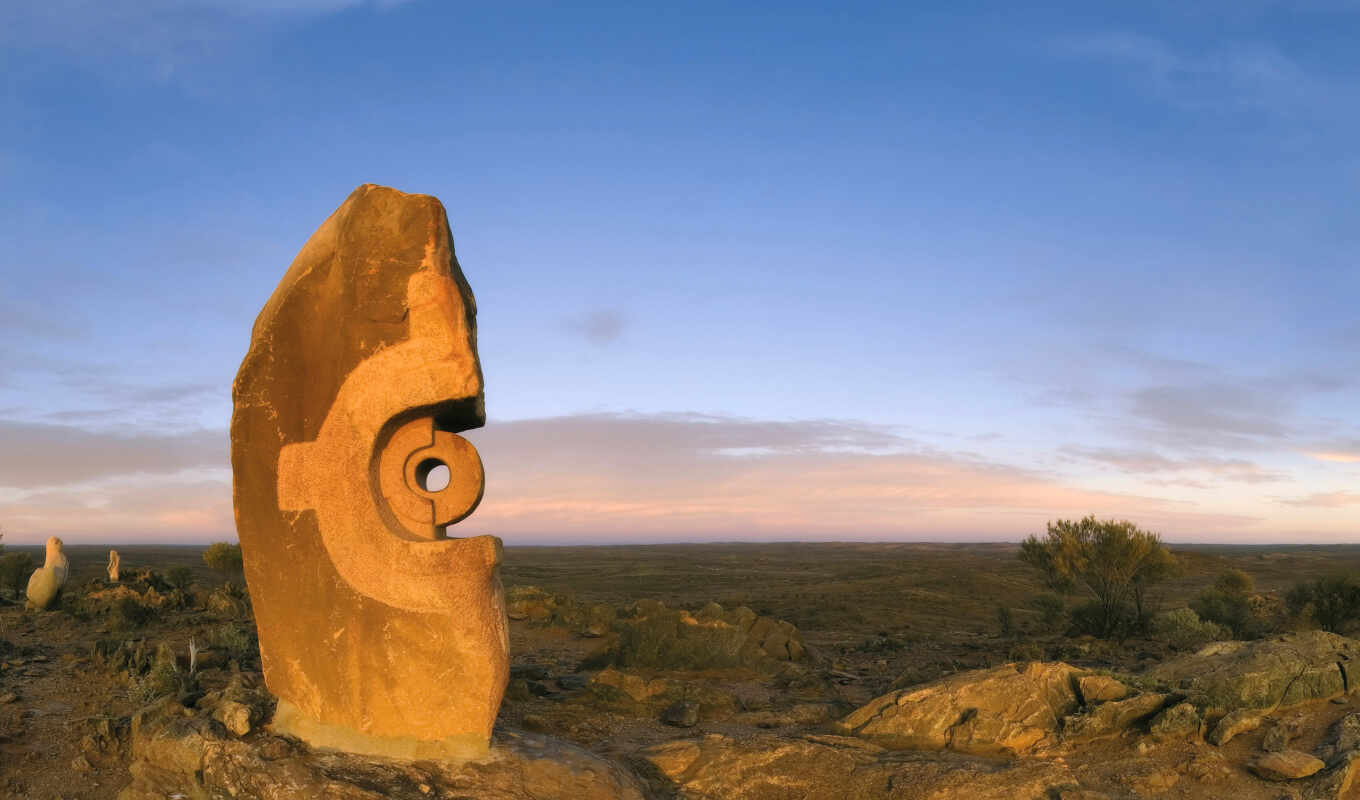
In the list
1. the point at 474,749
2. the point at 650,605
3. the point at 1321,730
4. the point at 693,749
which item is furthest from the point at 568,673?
the point at 1321,730

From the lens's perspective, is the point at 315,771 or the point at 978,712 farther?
the point at 978,712

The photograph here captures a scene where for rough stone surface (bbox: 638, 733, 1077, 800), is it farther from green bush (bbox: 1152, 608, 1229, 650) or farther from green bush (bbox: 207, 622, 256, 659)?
green bush (bbox: 1152, 608, 1229, 650)

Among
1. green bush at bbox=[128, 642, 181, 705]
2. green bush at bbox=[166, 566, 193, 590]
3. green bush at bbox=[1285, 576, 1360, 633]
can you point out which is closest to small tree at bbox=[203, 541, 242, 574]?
green bush at bbox=[166, 566, 193, 590]

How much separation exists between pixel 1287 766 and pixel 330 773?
7604 mm

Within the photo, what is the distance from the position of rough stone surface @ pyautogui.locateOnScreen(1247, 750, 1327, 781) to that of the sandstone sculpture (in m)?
6.42

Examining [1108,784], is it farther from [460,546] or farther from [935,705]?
[460,546]

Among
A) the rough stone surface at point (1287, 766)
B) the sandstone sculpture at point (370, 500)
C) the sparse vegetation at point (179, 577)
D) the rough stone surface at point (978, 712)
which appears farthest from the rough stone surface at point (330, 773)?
the sparse vegetation at point (179, 577)

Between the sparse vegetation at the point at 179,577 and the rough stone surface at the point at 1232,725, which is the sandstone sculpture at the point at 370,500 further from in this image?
the sparse vegetation at the point at 179,577

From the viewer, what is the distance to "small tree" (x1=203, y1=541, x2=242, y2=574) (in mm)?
24203

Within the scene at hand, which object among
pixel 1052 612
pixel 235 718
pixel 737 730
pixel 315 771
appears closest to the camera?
pixel 315 771

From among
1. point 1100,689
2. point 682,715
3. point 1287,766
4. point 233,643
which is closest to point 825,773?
point 682,715

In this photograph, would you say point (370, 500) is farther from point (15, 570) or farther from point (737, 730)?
point (15, 570)

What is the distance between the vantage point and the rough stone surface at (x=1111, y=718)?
8.73m

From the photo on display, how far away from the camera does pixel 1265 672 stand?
907cm
